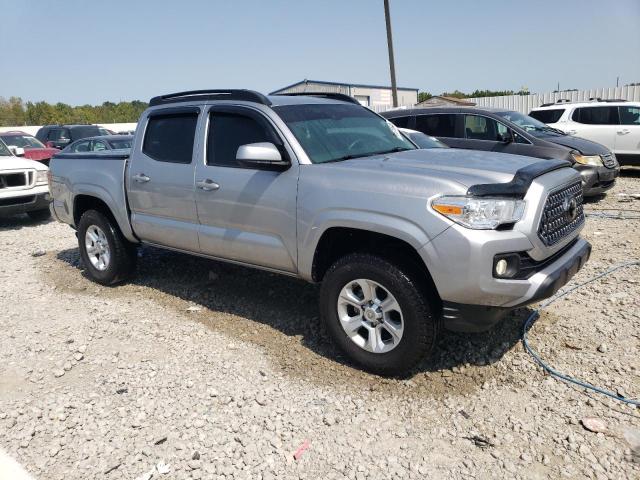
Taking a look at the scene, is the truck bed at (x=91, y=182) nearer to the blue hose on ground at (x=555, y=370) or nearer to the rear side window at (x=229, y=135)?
the rear side window at (x=229, y=135)

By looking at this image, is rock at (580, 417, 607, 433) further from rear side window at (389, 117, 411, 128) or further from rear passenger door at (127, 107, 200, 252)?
rear side window at (389, 117, 411, 128)

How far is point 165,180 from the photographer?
15.3ft

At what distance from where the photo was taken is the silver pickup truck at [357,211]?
3.04 meters

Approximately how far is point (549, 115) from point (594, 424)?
1144cm

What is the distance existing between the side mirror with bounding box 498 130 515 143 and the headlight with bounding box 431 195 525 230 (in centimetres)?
612

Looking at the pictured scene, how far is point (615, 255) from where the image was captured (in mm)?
5695

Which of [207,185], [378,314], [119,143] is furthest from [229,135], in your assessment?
[119,143]

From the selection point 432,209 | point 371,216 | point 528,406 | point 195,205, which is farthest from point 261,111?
point 528,406

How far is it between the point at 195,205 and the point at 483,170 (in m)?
2.37

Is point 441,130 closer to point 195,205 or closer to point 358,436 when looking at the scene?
point 195,205

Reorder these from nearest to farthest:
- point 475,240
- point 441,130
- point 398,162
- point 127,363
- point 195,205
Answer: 1. point 475,240
2. point 398,162
3. point 127,363
4. point 195,205
5. point 441,130

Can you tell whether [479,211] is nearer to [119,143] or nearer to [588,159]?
[588,159]

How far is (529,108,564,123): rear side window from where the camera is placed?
12680 mm

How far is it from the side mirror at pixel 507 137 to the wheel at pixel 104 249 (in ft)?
20.0
